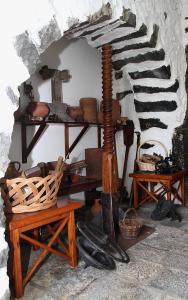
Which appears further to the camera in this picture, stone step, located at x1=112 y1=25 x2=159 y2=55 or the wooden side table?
the wooden side table

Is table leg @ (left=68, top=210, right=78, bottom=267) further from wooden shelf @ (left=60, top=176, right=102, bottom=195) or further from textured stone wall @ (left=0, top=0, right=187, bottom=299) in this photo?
wooden shelf @ (left=60, top=176, right=102, bottom=195)

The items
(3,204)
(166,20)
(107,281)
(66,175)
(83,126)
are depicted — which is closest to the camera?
(3,204)

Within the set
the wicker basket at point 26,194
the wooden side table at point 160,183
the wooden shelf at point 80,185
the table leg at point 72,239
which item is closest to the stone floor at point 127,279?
the table leg at point 72,239

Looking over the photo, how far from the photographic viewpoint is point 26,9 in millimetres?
1803

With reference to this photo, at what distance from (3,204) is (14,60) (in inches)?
34.2

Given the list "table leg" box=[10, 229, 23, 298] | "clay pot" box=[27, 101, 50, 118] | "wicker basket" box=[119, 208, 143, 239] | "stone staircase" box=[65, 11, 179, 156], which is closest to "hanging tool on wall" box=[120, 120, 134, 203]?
"stone staircase" box=[65, 11, 179, 156]

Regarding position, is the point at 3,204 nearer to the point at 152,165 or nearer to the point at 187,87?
the point at 152,165

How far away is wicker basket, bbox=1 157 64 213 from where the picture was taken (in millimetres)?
1785

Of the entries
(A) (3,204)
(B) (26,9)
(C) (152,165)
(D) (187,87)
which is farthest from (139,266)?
(D) (187,87)

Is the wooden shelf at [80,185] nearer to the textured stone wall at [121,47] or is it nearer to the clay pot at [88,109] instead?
the clay pot at [88,109]

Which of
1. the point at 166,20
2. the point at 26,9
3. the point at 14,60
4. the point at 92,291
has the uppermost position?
the point at 166,20

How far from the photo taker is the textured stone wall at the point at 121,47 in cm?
174

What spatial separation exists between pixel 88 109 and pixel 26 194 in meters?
1.89

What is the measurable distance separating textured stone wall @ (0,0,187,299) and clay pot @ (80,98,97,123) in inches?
23.5
